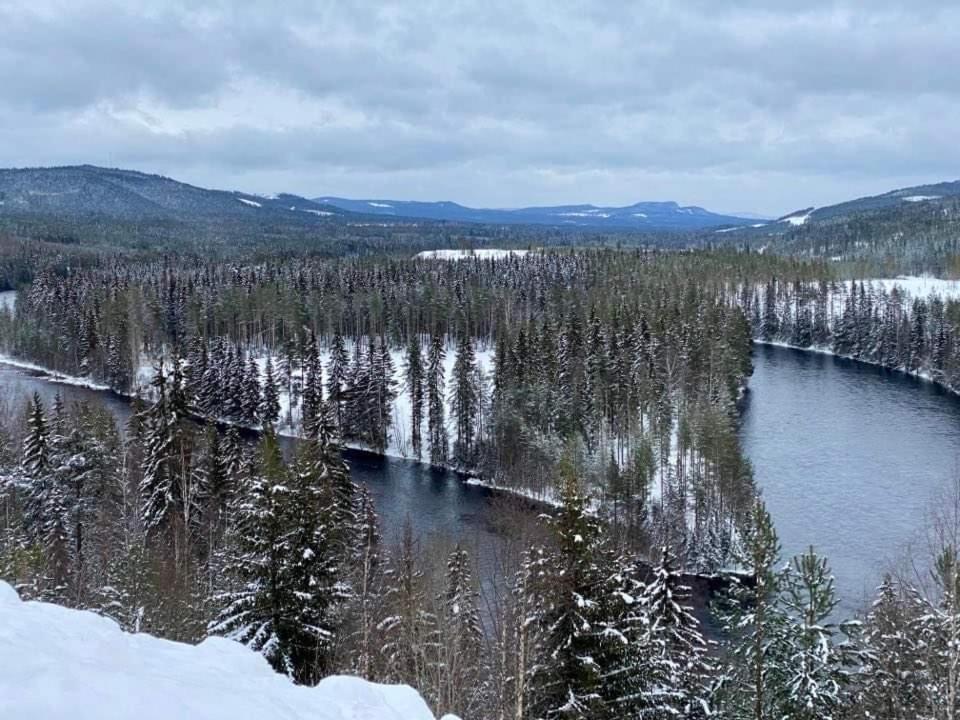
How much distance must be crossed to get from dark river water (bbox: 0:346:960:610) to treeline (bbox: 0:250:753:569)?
→ 362 centimetres

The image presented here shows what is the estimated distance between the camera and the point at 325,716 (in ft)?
26.1

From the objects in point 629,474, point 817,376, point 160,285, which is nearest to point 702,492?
point 629,474

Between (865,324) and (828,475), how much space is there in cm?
6060

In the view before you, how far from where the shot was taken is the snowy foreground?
600cm

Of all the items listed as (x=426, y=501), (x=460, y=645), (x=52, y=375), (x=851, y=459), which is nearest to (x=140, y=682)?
(x=460, y=645)

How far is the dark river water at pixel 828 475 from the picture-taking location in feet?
135

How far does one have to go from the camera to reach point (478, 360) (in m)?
82.7

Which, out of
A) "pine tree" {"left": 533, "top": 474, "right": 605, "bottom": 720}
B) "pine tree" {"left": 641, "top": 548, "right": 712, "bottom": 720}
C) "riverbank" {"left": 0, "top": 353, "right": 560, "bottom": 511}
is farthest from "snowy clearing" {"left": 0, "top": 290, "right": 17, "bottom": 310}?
"pine tree" {"left": 533, "top": 474, "right": 605, "bottom": 720}

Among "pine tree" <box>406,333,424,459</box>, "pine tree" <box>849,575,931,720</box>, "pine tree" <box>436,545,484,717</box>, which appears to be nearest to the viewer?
"pine tree" <box>436,545,484,717</box>

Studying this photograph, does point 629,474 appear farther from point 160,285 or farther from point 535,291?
point 160,285

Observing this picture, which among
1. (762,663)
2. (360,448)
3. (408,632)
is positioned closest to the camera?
(762,663)

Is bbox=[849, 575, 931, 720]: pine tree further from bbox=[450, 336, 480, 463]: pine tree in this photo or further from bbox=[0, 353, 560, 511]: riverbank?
bbox=[450, 336, 480, 463]: pine tree

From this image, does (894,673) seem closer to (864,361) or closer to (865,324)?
(864,361)

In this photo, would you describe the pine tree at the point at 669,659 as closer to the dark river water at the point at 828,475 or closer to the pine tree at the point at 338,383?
the dark river water at the point at 828,475
